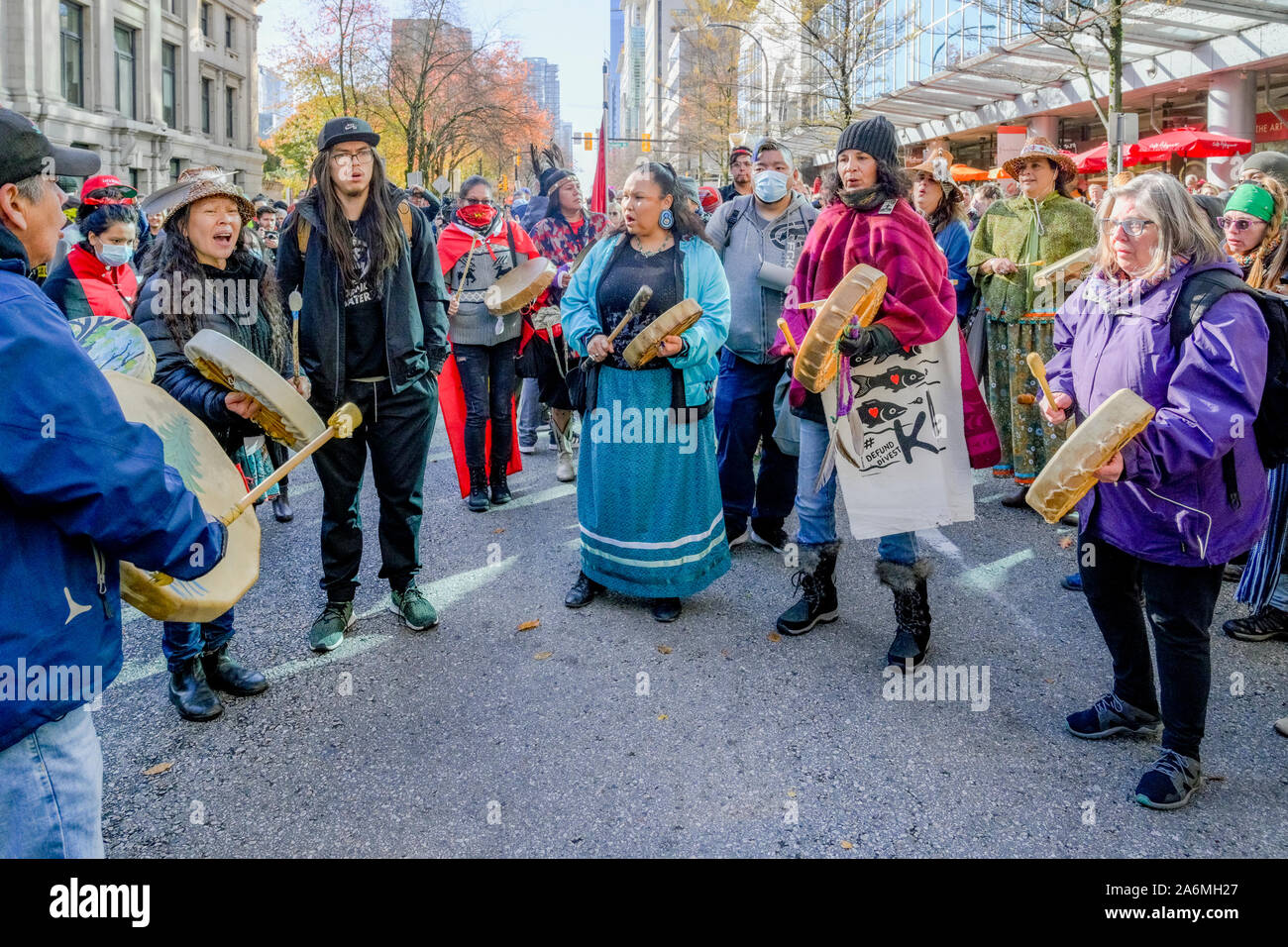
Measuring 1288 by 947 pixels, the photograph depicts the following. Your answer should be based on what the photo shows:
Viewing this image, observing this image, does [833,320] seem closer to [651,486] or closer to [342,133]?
[651,486]

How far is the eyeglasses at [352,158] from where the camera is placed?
13.6ft

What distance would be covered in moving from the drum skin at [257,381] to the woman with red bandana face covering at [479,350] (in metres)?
3.54

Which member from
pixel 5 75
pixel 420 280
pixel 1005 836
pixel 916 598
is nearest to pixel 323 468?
pixel 420 280

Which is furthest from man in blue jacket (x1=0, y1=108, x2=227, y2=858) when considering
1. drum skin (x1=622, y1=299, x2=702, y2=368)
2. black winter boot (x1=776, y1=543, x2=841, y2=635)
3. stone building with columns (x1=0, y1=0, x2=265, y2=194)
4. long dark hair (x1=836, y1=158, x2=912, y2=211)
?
stone building with columns (x1=0, y1=0, x2=265, y2=194)

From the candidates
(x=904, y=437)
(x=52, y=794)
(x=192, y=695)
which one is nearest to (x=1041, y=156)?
(x=904, y=437)

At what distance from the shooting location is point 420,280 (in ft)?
14.8

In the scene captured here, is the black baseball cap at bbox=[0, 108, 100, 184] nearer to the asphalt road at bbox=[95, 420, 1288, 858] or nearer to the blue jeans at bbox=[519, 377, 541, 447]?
the asphalt road at bbox=[95, 420, 1288, 858]

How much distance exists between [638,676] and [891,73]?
31515 millimetres

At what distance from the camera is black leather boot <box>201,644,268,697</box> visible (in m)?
3.95

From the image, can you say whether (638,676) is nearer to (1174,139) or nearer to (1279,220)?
(1279,220)

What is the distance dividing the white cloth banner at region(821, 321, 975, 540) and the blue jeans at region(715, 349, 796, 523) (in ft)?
4.80
